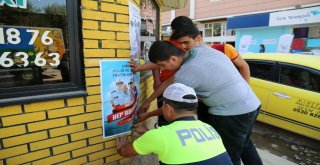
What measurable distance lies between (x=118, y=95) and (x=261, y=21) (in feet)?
49.5

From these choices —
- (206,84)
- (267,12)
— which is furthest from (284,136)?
(267,12)

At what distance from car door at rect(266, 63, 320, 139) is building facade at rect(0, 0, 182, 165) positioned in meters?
3.25

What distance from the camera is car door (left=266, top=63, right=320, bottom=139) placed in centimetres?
377

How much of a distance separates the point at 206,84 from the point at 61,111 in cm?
117

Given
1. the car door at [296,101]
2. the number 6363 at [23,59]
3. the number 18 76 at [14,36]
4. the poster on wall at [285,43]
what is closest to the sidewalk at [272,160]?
the car door at [296,101]

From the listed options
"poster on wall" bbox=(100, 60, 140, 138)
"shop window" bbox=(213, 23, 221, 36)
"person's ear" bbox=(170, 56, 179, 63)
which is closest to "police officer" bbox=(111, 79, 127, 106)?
"poster on wall" bbox=(100, 60, 140, 138)

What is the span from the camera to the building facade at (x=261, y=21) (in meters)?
13.2

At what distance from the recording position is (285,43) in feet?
45.3

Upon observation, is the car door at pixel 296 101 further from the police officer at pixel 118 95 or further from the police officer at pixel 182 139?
the police officer at pixel 118 95

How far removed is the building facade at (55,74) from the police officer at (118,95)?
0.17m

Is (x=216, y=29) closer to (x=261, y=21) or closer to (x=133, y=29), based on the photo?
(x=261, y=21)

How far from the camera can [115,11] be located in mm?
2012

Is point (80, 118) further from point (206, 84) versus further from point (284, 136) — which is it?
point (284, 136)

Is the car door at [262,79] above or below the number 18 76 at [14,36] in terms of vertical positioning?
below
